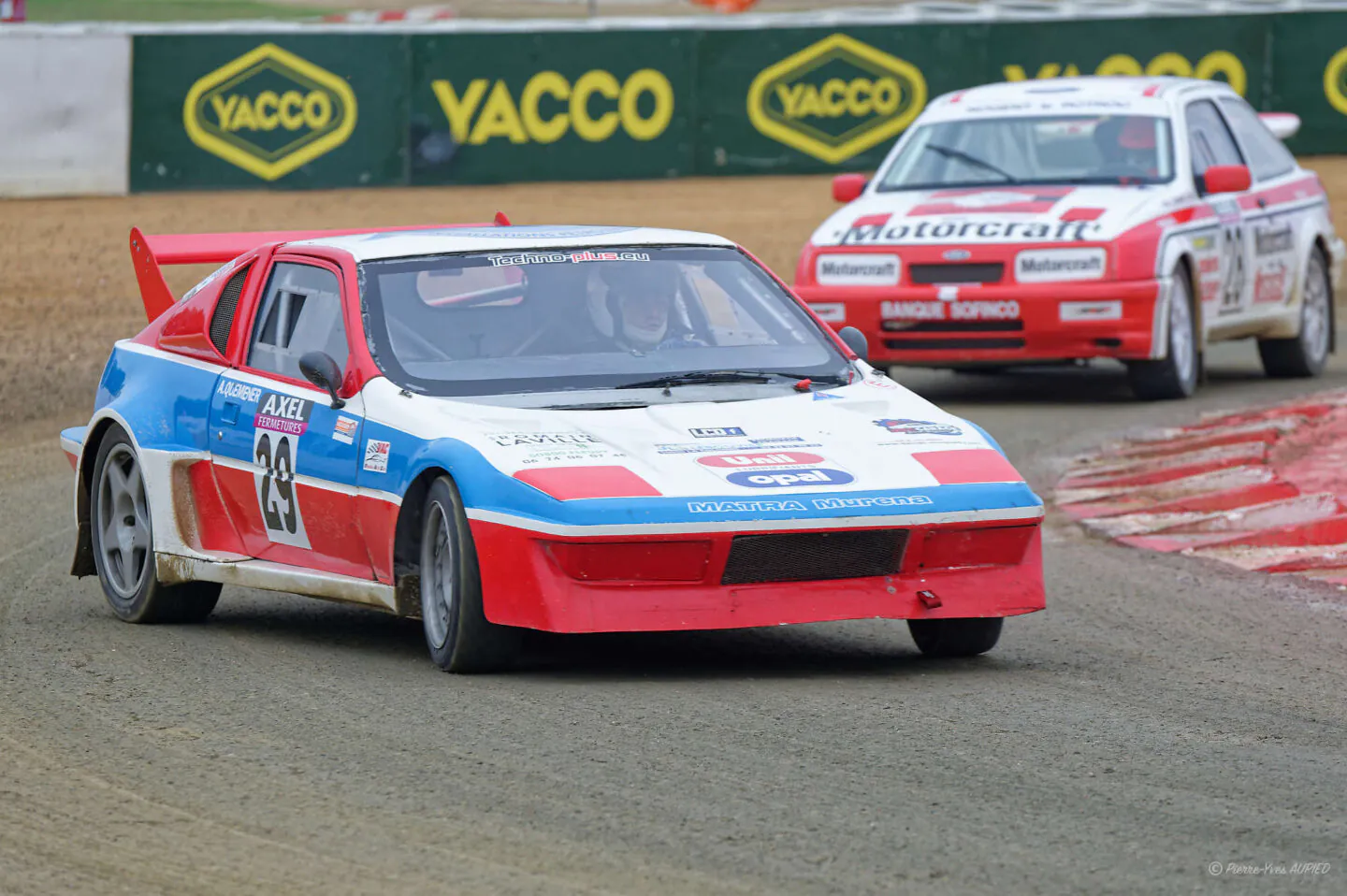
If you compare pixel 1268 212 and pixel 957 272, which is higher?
pixel 1268 212

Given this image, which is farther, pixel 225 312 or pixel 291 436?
pixel 225 312

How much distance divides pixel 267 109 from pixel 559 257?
1813 centimetres

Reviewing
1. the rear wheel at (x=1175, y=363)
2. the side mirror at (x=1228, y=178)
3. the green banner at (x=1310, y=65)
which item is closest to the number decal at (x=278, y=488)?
the rear wheel at (x=1175, y=363)

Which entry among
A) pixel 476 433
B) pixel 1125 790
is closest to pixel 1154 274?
pixel 476 433

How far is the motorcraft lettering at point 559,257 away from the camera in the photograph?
779 centimetres

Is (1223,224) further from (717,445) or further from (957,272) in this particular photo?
(717,445)

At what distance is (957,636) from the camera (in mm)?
7258

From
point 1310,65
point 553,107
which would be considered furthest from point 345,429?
point 1310,65

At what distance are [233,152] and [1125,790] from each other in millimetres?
21004

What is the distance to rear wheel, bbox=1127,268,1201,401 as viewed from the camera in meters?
14.1

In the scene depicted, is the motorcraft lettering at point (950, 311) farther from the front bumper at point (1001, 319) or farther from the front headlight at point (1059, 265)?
the front headlight at point (1059, 265)

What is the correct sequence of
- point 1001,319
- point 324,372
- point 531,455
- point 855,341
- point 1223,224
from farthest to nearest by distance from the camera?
point 1223,224
point 1001,319
point 855,341
point 324,372
point 531,455

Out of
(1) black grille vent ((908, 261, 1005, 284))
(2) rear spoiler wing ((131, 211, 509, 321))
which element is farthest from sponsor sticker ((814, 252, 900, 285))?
(2) rear spoiler wing ((131, 211, 509, 321))

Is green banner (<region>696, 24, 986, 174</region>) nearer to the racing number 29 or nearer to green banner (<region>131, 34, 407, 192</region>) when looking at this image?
green banner (<region>131, 34, 407, 192</region>)
